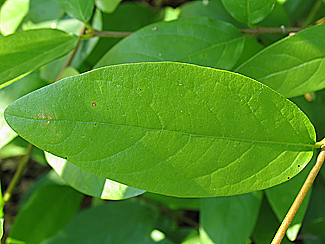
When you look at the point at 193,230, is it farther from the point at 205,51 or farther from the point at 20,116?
the point at 20,116

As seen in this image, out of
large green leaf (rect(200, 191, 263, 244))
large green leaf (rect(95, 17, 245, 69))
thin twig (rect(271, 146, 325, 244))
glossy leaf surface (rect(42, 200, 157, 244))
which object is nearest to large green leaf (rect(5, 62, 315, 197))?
thin twig (rect(271, 146, 325, 244))

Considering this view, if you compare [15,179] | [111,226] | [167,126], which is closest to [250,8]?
[167,126]

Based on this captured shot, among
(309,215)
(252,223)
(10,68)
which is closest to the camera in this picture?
(10,68)

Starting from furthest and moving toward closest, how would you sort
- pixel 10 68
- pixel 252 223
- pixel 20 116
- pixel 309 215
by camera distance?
1. pixel 309 215
2. pixel 252 223
3. pixel 10 68
4. pixel 20 116

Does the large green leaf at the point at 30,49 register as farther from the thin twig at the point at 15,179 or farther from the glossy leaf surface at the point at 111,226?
the glossy leaf surface at the point at 111,226

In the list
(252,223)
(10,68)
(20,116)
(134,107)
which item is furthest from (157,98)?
(252,223)

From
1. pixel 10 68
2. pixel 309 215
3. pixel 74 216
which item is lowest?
pixel 74 216

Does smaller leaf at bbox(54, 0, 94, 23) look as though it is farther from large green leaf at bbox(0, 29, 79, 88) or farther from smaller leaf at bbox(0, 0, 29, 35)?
smaller leaf at bbox(0, 0, 29, 35)

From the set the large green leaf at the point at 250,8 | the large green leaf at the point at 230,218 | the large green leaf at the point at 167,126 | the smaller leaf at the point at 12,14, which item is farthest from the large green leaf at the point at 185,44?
the smaller leaf at the point at 12,14
